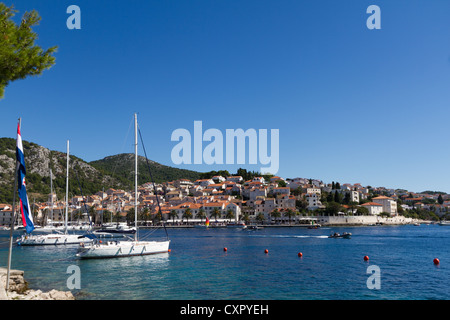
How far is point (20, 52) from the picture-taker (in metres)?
7.86

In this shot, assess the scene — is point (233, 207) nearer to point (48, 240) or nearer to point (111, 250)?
point (48, 240)

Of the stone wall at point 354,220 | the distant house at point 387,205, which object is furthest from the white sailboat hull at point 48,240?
the distant house at point 387,205

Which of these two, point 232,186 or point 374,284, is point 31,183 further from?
point 374,284

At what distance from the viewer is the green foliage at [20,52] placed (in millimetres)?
7566

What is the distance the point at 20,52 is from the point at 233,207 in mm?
104306

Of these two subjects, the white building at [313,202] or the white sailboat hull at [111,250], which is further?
the white building at [313,202]

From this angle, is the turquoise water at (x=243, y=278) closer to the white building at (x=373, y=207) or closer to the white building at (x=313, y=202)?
the white building at (x=313, y=202)

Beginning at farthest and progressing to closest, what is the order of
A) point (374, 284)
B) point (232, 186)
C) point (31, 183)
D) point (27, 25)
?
point (232, 186) → point (31, 183) → point (374, 284) → point (27, 25)

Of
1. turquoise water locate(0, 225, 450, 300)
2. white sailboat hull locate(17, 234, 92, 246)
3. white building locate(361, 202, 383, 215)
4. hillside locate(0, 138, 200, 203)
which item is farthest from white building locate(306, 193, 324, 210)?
white sailboat hull locate(17, 234, 92, 246)

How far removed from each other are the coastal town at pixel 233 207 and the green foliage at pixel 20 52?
87.0 m

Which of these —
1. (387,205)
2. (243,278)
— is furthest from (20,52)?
(387,205)

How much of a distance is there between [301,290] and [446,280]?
1033 centimetres
